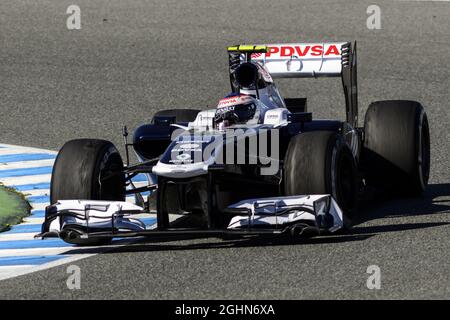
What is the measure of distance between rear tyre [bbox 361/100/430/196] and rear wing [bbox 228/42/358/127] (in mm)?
622

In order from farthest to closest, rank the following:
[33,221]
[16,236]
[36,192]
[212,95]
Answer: [212,95] → [36,192] → [33,221] → [16,236]

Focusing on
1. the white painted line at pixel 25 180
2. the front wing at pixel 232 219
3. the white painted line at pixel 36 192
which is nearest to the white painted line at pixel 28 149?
the white painted line at pixel 25 180

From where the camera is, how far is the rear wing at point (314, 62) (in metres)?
11.8

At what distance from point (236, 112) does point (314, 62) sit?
162cm

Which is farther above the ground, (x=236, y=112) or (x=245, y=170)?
(x=236, y=112)

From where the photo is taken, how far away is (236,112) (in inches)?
420

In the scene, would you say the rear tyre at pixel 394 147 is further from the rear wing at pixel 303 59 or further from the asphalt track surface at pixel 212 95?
the rear wing at pixel 303 59

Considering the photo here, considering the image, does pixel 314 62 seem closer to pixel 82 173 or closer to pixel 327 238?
pixel 327 238

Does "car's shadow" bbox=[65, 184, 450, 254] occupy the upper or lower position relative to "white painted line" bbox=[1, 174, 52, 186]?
lower

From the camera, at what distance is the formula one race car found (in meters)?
9.38

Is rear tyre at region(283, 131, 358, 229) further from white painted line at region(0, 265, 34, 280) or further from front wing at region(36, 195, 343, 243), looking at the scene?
white painted line at region(0, 265, 34, 280)

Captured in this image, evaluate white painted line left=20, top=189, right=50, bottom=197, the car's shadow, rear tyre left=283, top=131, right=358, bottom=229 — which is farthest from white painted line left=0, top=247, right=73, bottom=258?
white painted line left=20, top=189, right=50, bottom=197

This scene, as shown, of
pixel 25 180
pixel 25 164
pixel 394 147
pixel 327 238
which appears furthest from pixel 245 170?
pixel 25 164
